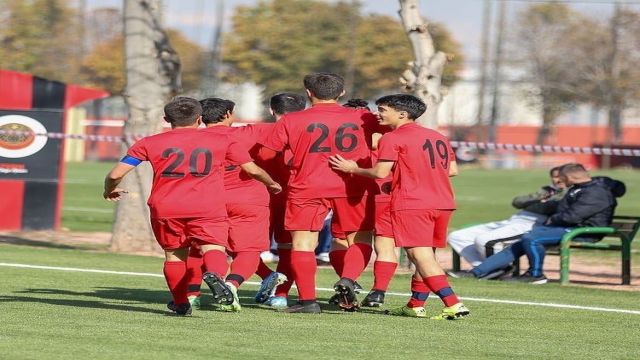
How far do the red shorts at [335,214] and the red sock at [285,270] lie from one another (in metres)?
0.78

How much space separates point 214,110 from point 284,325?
2.03 m

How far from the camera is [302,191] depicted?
10.2 metres

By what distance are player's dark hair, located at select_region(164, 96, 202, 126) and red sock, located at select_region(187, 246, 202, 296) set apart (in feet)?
2.98

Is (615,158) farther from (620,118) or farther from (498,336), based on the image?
(498,336)

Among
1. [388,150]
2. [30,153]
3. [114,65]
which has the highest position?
[114,65]

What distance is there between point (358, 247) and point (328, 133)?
2.99ft

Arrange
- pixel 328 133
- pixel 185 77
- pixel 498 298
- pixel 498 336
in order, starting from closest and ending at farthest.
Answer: pixel 498 336 < pixel 328 133 < pixel 498 298 < pixel 185 77

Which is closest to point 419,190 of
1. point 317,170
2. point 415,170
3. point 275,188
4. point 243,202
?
point 415,170

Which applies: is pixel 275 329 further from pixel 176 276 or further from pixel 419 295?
pixel 419 295

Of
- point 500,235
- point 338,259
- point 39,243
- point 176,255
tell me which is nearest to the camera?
point 176,255

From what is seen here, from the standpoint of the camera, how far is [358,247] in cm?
1036

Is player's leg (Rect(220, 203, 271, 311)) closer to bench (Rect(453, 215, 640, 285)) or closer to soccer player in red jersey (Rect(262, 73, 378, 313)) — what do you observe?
soccer player in red jersey (Rect(262, 73, 378, 313))

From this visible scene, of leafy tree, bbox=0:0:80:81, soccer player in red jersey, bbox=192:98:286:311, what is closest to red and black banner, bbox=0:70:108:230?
soccer player in red jersey, bbox=192:98:286:311

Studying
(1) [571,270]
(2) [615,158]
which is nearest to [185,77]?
(2) [615,158]
